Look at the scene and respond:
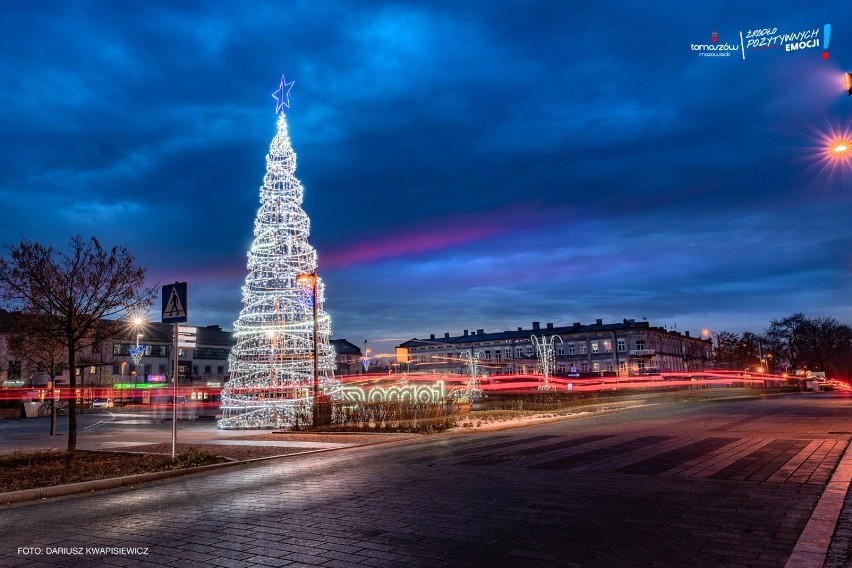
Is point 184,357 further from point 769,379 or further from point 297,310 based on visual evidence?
point 769,379

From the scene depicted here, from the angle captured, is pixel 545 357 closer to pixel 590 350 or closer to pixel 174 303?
pixel 174 303

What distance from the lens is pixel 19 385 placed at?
208ft

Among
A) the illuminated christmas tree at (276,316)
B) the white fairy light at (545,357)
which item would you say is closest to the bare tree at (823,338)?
the white fairy light at (545,357)

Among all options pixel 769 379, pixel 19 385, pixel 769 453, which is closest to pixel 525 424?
pixel 769 453

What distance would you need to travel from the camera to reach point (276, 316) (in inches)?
1042

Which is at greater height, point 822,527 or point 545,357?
point 545,357

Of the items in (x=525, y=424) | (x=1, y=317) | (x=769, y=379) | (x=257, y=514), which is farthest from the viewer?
(x=769, y=379)

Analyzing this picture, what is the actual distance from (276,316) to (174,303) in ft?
42.2

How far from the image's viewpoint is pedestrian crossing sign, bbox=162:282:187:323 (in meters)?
13.5

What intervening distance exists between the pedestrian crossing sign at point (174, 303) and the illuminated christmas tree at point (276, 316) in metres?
11.5

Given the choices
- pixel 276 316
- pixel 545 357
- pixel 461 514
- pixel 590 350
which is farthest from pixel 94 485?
pixel 590 350

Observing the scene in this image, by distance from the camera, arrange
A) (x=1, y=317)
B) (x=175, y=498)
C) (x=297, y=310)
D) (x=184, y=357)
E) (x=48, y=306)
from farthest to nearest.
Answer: (x=184, y=357), (x=1, y=317), (x=297, y=310), (x=48, y=306), (x=175, y=498)

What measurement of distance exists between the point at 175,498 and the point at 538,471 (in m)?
6.40

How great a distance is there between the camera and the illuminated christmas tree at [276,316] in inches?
1023
